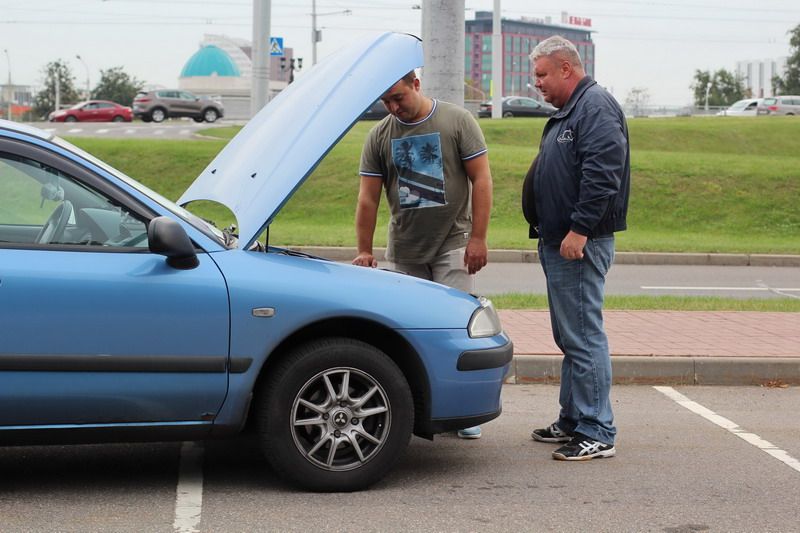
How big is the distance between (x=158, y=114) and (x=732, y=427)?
48256mm

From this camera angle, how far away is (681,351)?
25.5 ft

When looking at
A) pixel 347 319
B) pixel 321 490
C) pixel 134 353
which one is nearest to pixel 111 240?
pixel 134 353

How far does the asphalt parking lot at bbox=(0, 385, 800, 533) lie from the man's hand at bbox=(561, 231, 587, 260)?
98 centimetres

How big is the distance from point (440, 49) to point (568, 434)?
3565 millimetres

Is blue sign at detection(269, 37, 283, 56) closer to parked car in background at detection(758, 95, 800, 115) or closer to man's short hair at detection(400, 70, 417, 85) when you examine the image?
man's short hair at detection(400, 70, 417, 85)

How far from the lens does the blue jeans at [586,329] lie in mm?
5449

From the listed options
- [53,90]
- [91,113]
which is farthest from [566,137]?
[53,90]

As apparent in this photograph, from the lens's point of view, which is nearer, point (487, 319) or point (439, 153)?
point (487, 319)

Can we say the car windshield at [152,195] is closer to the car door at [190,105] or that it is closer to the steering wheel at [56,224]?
the steering wheel at [56,224]

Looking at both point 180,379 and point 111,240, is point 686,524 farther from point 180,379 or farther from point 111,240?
point 111,240

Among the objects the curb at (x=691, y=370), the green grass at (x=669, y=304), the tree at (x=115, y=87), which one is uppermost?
the tree at (x=115, y=87)

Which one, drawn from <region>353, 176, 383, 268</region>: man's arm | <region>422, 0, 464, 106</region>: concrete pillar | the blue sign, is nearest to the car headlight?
<region>353, 176, 383, 268</region>: man's arm

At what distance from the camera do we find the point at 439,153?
567 centimetres

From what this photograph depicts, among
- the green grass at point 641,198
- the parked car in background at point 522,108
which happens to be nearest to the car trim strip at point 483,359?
the green grass at point 641,198
